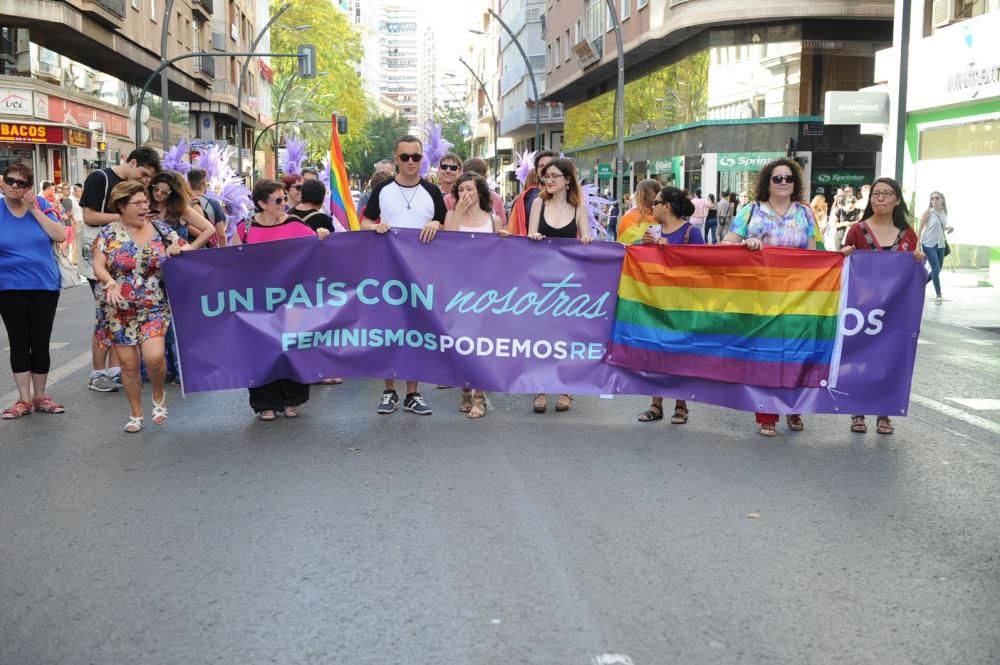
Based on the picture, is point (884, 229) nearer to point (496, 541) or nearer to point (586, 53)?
point (496, 541)

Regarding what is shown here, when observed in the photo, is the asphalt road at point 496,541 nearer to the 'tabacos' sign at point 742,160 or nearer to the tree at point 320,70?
the 'tabacos' sign at point 742,160

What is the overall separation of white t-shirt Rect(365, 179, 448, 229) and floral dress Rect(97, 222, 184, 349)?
1678 mm

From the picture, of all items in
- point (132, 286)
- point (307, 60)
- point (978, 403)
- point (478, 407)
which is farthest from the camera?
point (307, 60)

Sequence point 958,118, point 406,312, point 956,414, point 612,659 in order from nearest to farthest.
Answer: point 612,659 < point 406,312 < point 956,414 < point 958,118

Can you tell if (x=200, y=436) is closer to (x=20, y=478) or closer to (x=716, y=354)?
(x=20, y=478)

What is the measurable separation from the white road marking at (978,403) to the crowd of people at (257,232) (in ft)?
4.95

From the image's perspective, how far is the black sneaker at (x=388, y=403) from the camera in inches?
336

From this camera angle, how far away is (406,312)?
8227mm

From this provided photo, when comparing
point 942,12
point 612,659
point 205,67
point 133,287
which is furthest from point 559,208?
point 205,67

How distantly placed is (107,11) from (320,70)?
1833 inches

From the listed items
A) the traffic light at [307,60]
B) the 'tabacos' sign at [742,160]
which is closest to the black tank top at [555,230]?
the 'tabacos' sign at [742,160]

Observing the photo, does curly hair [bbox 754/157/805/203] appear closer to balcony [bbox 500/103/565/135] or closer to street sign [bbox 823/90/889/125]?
street sign [bbox 823/90/889/125]

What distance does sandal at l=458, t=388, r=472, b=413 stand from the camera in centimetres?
861

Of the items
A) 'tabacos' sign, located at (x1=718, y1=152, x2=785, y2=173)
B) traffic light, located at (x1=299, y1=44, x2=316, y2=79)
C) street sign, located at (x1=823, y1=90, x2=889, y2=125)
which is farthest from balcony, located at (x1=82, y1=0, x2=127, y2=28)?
street sign, located at (x1=823, y1=90, x2=889, y2=125)
